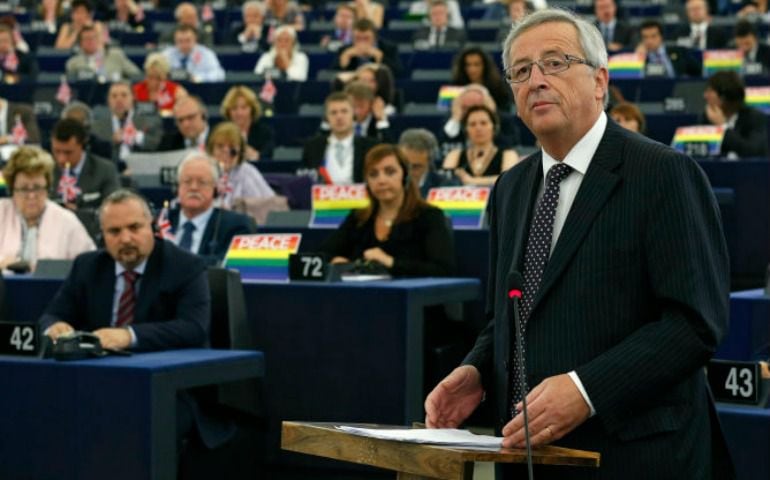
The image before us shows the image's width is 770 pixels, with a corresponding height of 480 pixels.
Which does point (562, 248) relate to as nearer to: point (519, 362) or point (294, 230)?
point (519, 362)

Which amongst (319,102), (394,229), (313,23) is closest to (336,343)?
(394,229)

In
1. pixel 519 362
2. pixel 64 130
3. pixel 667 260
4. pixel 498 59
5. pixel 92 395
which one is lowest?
pixel 92 395

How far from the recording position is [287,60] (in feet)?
44.8

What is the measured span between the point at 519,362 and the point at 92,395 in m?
2.66

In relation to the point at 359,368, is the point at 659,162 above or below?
above

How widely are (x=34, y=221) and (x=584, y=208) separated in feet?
16.3

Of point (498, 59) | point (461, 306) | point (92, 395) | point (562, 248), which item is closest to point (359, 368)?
point (461, 306)

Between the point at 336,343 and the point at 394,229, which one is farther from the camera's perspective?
the point at 394,229

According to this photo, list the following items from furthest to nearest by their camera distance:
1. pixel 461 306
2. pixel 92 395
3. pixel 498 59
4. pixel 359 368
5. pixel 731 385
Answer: pixel 498 59 < pixel 461 306 < pixel 359 368 < pixel 92 395 < pixel 731 385

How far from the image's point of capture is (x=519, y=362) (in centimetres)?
241

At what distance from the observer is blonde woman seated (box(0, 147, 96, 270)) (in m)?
7.02

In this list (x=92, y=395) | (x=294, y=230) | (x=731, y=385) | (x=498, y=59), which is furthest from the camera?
(x=498, y=59)

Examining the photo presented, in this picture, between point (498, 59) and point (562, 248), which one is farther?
point (498, 59)

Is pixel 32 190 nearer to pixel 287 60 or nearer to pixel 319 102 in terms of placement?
pixel 319 102
